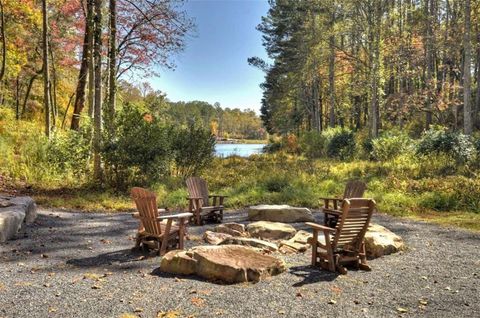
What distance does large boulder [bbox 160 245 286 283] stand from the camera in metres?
4.44

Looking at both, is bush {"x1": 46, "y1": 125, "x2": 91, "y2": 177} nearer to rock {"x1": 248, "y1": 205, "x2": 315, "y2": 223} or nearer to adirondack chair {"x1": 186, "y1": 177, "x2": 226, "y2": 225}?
adirondack chair {"x1": 186, "y1": 177, "x2": 226, "y2": 225}

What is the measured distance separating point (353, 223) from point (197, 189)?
13.4ft

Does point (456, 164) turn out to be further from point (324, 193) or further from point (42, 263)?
point (42, 263)

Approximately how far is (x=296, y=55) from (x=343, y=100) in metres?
10.2

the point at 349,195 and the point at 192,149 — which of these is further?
the point at 192,149

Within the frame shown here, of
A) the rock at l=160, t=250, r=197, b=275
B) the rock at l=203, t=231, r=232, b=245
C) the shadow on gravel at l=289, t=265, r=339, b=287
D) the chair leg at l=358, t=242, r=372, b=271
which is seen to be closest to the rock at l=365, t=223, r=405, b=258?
the chair leg at l=358, t=242, r=372, b=271

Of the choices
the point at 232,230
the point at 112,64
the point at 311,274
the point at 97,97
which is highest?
the point at 112,64

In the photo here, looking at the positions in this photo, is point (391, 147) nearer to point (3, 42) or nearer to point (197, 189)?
point (197, 189)

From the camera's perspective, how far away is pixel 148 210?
5.59 metres

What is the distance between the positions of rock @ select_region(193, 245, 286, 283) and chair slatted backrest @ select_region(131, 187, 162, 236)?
881mm

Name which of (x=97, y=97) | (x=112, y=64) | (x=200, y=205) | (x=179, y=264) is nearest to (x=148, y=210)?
(x=179, y=264)

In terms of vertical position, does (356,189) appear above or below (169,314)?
above

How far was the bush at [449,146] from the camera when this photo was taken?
13219 mm

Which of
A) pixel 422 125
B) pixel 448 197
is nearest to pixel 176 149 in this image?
pixel 448 197
